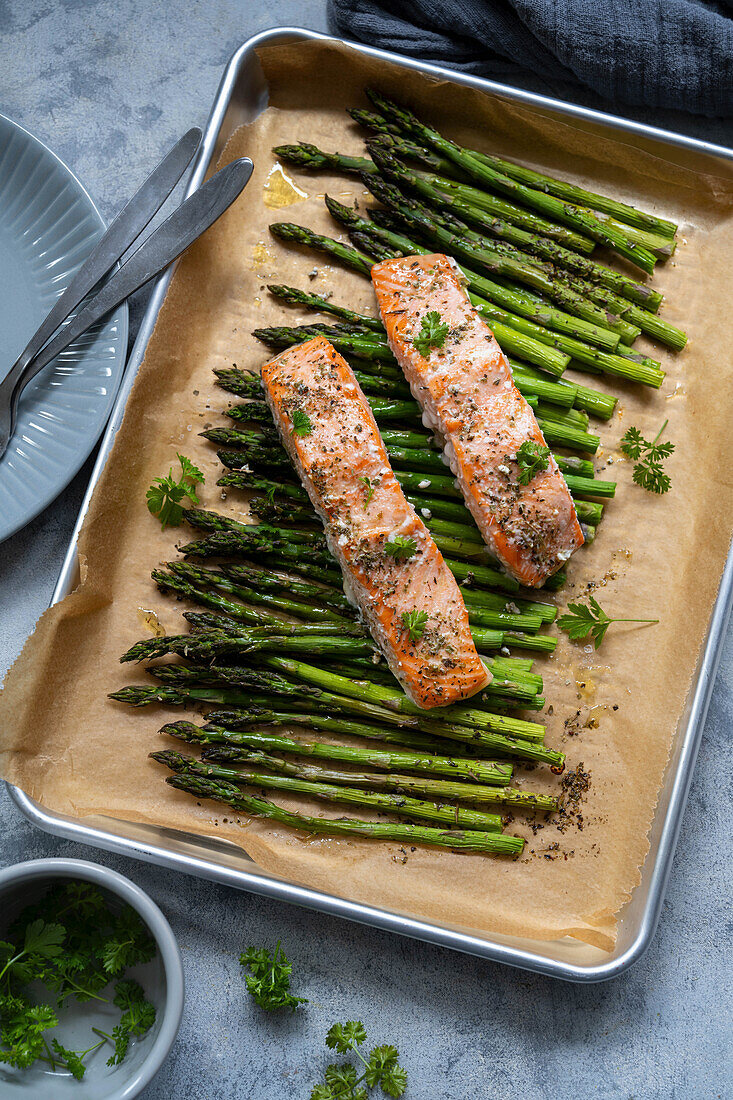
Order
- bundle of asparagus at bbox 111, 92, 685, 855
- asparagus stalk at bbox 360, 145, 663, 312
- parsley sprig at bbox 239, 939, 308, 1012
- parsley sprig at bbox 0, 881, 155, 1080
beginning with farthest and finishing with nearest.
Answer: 1. asparagus stalk at bbox 360, 145, 663, 312
2. bundle of asparagus at bbox 111, 92, 685, 855
3. parsley sprig at bbox 239, 939, 308, 1012
4. parsley sprig at bbox 0, 881, 155, 1080

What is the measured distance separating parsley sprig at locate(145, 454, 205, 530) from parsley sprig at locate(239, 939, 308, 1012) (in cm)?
188

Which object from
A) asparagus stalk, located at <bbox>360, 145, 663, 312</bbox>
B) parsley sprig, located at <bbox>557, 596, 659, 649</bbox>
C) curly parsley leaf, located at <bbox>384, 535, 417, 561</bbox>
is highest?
asparagus stalk, located at <bbox>360, 145, 663, 312</bbox>

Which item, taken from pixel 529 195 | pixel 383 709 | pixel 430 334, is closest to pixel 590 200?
pixel 529 195

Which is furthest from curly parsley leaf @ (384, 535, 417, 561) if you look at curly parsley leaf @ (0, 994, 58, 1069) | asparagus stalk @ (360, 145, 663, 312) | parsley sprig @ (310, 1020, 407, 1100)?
curly parsley leaf @ (0, 994, 58, 1069)

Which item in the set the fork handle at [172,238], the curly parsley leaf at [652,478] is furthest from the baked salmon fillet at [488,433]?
the fork handle at [172,238]

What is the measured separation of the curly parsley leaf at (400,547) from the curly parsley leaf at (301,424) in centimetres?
58

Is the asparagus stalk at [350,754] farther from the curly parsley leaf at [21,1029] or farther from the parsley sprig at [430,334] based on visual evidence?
the parsley sprig at [430,334]

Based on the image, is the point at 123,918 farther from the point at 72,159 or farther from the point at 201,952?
the point at 72,159

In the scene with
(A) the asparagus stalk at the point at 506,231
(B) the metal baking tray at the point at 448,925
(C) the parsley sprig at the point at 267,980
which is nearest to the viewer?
(B) the metal baking tray at the point at 448,925

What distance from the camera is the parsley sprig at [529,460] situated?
3.84m

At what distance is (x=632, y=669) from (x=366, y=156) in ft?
8.87

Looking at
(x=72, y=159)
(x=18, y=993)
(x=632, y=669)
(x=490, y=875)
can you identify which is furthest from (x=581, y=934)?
(x=72, y=159)

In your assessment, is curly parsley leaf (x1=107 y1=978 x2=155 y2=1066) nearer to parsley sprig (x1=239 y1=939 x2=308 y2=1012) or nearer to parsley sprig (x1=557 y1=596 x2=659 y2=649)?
parsley sprig (x1=239 y1=939 x2=308 y2=1012)

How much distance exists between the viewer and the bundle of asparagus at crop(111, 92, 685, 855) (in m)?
3.88
